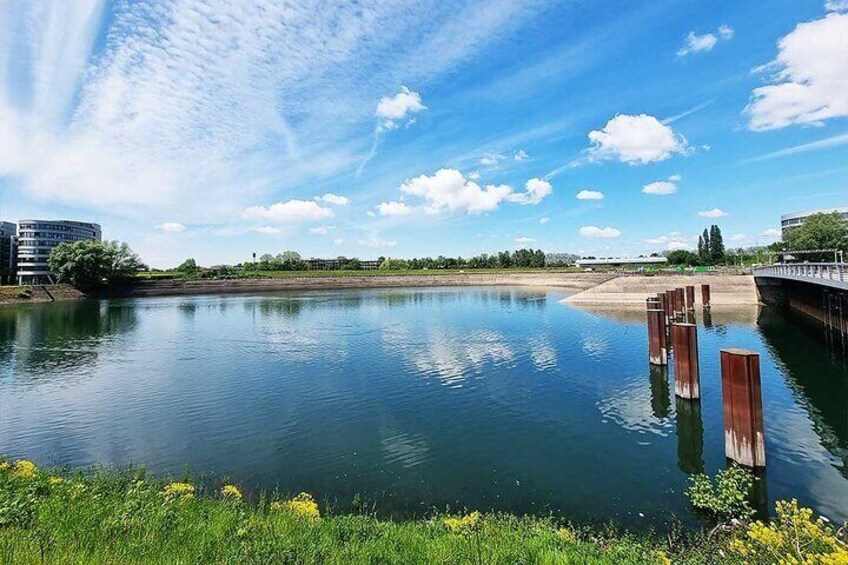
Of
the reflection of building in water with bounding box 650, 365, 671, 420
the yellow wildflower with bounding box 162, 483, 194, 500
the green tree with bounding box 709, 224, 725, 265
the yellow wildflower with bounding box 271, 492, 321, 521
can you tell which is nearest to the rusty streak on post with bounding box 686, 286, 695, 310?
the reflection of building in water with bounding box 650, 365, 671, 420

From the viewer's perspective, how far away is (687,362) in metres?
21.3

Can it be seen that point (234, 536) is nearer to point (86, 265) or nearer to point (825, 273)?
point (825, 273)

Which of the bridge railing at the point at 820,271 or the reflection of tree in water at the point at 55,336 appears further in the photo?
the reflection of tree in water at the point at 55,336

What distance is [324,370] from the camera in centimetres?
2989

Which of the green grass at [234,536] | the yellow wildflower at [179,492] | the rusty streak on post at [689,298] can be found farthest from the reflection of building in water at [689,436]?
the rusty streak on post at [689,298]

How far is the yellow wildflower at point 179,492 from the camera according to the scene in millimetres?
10613

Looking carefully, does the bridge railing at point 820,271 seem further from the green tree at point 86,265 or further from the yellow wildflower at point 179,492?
the green tree at point 86,265

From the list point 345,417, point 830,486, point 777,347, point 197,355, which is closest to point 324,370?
point 345,417

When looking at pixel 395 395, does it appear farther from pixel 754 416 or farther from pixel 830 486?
pixel 830 486

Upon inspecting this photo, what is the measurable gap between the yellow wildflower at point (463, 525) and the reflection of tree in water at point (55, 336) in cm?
3274

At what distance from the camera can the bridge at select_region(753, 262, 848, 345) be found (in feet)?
97.6

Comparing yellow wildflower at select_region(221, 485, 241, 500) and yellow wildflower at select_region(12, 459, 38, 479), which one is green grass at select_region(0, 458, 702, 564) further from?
yellow wildflower at select_region(221, 485, 241, 500)

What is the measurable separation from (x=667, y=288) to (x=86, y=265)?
418 ft

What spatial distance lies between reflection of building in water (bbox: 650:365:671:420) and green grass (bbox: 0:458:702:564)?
11450 millimetres
